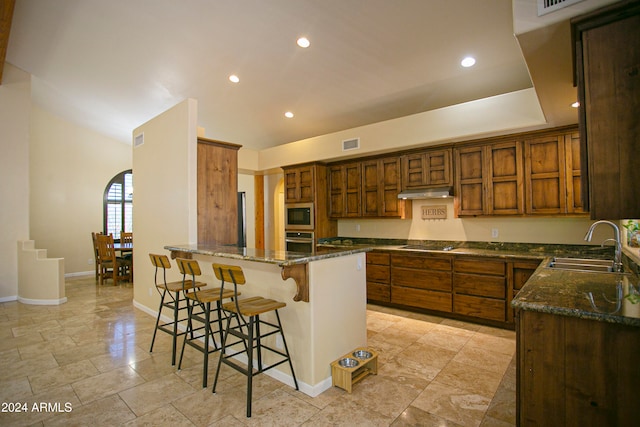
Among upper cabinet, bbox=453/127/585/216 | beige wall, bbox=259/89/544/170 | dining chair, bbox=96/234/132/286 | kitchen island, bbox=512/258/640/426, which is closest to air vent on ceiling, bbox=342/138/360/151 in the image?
beige wall, bbox=259/89/544/170

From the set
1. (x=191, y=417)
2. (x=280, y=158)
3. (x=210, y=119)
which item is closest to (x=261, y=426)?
(x=191, y=417)

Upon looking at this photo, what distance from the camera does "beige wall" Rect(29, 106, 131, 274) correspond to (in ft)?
23.5

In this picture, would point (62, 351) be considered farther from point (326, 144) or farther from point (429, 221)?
point (429, 221)

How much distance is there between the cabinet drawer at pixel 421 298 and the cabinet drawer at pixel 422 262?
1.06 ft

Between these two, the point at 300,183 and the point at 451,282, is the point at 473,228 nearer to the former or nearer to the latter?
the point at 451,282

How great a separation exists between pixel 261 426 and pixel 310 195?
394cm

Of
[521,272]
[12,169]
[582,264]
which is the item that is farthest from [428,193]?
[12,169]

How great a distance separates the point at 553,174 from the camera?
3643 mm

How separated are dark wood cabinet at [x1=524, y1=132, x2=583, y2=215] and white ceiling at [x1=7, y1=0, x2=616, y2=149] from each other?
0.77 metres

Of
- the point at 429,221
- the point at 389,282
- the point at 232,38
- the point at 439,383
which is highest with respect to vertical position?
the point at 232,38

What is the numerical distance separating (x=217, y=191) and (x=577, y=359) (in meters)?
3.82

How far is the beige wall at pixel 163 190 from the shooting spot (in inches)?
150

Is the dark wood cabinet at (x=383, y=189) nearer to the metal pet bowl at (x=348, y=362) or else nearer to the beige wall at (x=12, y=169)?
the metal pet bowl at (x=348, y=362)

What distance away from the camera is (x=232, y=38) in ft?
12.6
